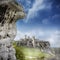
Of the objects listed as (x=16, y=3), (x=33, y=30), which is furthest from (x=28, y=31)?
(x=16, y=3)

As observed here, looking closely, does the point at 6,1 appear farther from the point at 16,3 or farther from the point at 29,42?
the point at 29,42

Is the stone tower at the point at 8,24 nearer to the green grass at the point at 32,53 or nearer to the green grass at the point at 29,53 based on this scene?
the green grass at the point at 29,53

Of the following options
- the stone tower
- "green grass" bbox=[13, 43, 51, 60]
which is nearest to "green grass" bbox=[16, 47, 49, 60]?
"green grass" bbox=[13, 43, 51, 60]

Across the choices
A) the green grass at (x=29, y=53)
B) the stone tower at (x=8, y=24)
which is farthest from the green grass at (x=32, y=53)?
the stone tower at (x=8, y=24)

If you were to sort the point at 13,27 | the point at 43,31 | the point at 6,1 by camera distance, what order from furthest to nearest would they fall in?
1. the point at 43,31
2. the point at 13,27
3. the point at 6,1

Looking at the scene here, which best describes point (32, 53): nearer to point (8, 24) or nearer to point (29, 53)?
point (29, 53)

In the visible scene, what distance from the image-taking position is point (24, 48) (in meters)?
4.93

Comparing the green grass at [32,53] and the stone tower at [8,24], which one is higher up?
the stone tower at [8,24]

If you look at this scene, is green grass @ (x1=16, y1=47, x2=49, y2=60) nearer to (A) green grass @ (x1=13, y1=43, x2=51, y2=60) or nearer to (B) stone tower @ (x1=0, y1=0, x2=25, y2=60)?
(A) green grass @ (x1=13, y1=43, x2=51, y2=60)

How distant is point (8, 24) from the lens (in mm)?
4703

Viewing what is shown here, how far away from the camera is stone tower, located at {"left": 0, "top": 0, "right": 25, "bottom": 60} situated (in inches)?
178

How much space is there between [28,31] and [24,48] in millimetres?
415

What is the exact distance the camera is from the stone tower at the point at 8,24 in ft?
14.8

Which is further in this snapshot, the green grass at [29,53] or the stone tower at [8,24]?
the green grass at [29,53]
